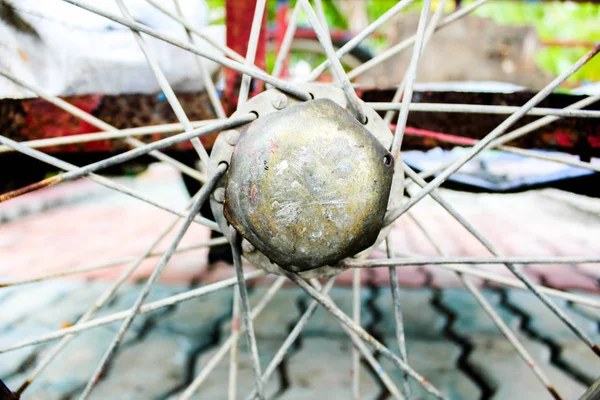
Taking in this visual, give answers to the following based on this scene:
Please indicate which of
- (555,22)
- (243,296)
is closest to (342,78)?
(243,296)

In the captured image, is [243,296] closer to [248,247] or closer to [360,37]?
[248,247]

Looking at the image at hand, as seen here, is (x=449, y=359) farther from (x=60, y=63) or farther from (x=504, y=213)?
(x=504, y=213)

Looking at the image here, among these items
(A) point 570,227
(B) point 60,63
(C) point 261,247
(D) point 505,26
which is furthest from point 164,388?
(D) point 505,26

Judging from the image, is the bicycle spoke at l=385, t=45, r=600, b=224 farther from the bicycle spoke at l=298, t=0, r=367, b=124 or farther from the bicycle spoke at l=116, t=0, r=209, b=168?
the bicycle spoke at l=116, t=0, r=209, b=168

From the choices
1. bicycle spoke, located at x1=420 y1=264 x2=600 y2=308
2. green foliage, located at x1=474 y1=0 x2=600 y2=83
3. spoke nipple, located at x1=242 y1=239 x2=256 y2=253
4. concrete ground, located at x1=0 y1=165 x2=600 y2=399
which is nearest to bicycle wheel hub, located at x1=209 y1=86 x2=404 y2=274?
spoke nipple, located at x1=242 y1=239 x2=256 y2=253

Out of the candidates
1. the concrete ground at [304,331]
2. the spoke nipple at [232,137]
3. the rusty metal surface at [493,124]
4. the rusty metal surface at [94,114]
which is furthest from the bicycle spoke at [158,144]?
the concrete ground at [304,331]

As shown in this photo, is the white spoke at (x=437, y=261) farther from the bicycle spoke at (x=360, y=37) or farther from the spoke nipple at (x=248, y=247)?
the bicycle spoke at (x=360, y=37)
